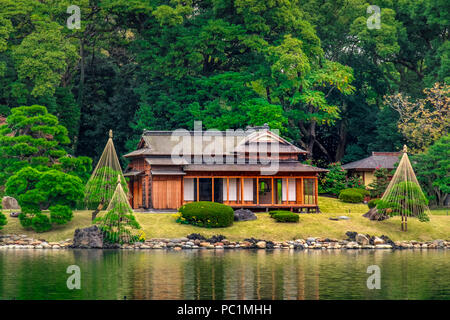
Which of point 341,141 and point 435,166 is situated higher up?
point 341,141

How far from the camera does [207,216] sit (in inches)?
1895

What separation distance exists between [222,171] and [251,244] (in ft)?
28.9

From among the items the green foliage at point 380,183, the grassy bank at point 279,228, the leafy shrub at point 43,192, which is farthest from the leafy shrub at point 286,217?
the leafy shrub at point 43,192

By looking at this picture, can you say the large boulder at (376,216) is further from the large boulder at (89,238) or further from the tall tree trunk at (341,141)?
the tall tree trunk at (341,141)

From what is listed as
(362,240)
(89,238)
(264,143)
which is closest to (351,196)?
(264,143)

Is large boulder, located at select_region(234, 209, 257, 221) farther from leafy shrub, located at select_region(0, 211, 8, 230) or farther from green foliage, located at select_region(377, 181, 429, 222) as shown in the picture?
leafy shrub, located at select_region(0, 211, 8, 230)

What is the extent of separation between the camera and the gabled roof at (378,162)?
6400 centimetres

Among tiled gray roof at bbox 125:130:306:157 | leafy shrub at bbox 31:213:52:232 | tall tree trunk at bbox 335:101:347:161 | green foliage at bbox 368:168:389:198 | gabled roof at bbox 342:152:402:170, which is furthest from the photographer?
tall tree trunk at bbox 335:101:347:161

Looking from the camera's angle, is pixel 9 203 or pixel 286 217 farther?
pixel 9 203

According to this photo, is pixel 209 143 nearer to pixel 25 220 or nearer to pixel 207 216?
pixel 207 216

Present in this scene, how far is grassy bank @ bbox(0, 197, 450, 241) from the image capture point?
47125 mm

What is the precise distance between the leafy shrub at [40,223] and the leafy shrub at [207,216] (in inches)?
338

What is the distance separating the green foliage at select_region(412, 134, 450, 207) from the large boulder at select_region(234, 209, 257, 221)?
51.4 ft

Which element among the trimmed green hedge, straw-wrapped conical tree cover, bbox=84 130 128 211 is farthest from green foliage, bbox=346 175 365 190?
straw-wrapped conical tree cover, bbox=84 130 128 211
